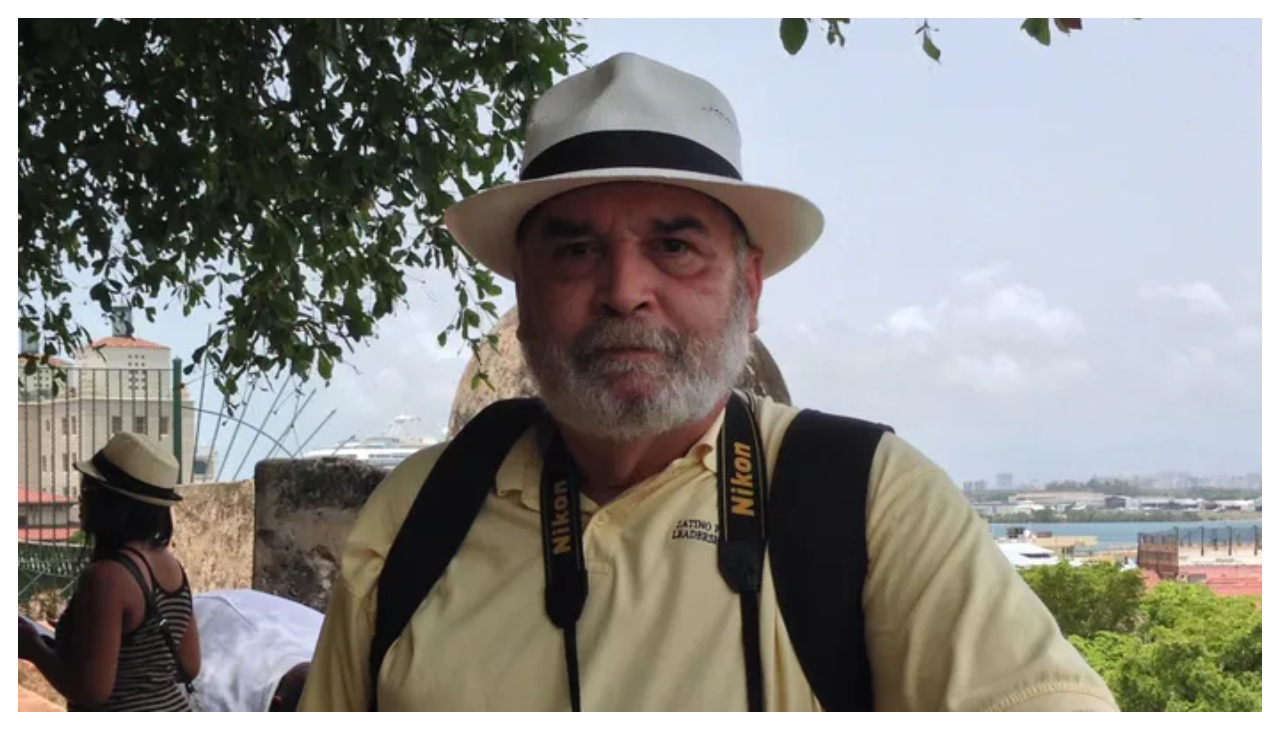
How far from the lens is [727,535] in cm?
156

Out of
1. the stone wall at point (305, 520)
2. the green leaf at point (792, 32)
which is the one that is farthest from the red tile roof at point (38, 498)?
the green leaf at point (792, 32)

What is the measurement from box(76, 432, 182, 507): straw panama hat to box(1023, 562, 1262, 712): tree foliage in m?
6.86

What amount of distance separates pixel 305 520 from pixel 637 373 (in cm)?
436

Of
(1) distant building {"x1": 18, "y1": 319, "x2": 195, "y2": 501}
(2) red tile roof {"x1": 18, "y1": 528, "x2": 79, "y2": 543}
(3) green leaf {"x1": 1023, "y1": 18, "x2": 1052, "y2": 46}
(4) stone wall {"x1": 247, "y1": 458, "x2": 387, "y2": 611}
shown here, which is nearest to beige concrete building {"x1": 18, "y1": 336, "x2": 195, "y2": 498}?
(1) distant building {"x1": 18, "y1": 319, "x2": 195, "y2": 501}

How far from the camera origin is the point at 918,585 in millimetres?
1438

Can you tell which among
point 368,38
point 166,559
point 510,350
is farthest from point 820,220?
point 510,350

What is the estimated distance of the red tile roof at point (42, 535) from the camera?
7559 millimetres

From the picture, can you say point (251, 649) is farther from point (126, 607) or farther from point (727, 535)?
point (727, 535)

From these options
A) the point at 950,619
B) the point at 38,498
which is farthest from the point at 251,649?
the point at 38,498

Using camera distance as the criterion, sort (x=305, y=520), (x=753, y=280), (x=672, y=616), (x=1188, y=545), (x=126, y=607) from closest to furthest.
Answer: (x=672, y=616)
(x=753, y=280)
(x=126, y=607)
(x=305, y=520)
(x=1188, y=545)

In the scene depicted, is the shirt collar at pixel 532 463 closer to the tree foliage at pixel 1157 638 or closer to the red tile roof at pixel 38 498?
the red tile roof at pixel 38 498

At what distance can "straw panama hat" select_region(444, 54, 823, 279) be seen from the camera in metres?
1.70
